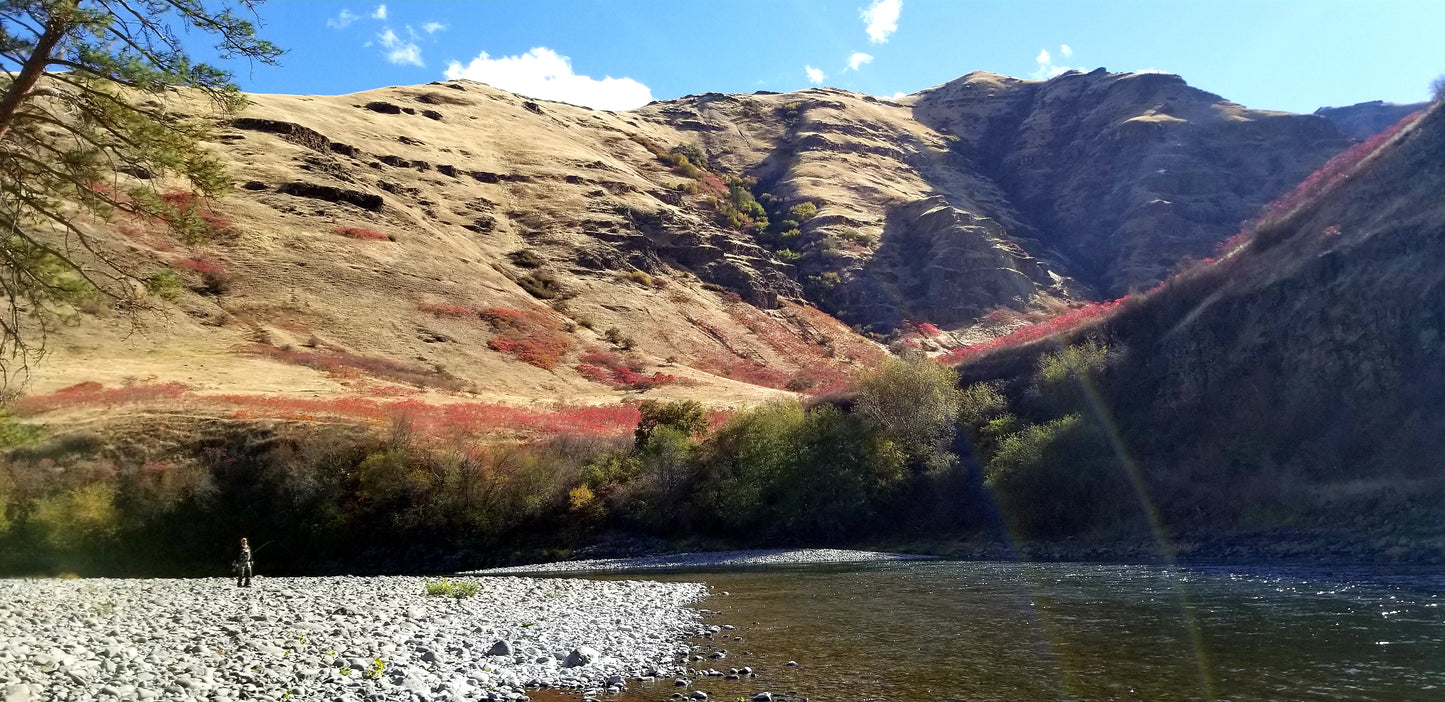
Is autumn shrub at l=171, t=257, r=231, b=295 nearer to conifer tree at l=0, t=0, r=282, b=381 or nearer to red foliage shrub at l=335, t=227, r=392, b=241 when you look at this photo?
red foliage shrub at l=335, t=227, r=392, b=241

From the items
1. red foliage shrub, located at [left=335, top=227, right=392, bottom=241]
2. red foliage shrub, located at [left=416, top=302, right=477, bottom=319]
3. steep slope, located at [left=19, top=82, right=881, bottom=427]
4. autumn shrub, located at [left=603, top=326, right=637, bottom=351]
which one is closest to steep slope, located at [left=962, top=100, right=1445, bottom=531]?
Result: steep slope, located at [left=19, top=82, right=881, bottom=427]

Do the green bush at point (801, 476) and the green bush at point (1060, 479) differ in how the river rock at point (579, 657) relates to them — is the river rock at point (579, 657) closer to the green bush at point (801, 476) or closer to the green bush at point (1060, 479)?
the green bush at point (1060, 479)

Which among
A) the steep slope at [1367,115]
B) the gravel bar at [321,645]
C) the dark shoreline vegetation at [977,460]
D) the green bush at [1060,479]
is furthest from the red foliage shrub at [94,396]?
the steep slope at [1367,115]

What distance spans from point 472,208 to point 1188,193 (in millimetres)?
109301

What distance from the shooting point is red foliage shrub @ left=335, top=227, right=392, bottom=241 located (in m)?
83.5

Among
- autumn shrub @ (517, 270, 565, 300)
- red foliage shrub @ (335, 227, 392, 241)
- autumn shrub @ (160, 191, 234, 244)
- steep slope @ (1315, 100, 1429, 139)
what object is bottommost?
autumn shrub @ (160, 191, 234, 244)

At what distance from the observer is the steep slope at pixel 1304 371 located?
3039cm

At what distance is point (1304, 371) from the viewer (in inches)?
1375

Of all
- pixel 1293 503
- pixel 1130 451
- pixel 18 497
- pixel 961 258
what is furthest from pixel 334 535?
pixel 961 258

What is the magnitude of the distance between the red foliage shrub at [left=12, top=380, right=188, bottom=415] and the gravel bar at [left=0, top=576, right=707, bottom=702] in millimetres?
30501

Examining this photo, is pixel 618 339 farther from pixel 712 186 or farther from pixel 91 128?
pixel 91 128

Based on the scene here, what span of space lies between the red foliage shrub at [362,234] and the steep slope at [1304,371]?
69.7 meters

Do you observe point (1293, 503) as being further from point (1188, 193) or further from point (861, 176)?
point (861, 176)

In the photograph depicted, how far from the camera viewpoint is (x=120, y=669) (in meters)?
11.3
